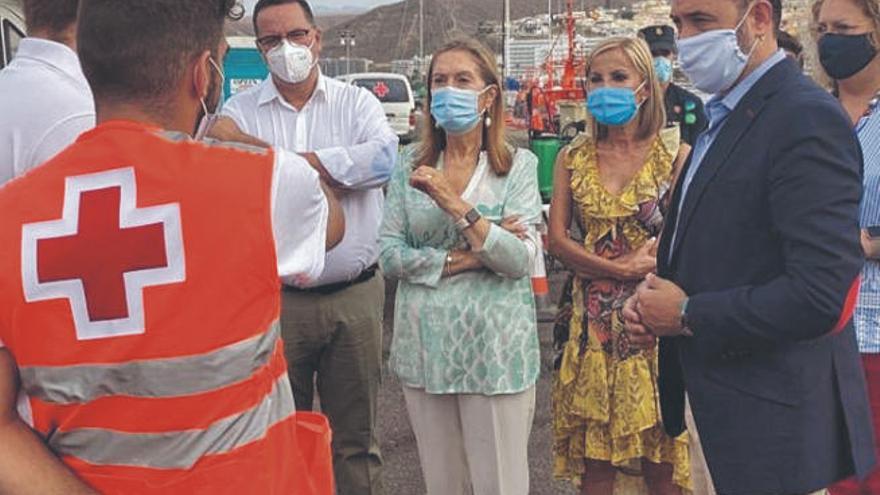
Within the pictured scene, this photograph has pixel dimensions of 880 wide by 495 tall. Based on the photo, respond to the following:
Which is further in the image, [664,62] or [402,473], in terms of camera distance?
[664,62]

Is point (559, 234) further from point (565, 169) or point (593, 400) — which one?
point (593, 400)

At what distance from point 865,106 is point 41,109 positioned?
274cm

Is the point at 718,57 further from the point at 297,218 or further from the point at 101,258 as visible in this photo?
the point at 101,258

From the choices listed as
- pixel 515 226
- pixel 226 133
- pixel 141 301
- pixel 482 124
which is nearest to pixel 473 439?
pixel 515 226

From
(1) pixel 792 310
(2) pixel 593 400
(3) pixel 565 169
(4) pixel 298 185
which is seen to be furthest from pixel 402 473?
(4) pixel 298 185

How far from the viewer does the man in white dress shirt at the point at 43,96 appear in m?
2.19

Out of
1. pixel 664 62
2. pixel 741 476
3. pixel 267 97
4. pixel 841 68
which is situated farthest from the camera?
pixel 664 62

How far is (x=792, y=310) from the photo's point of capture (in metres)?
1.97

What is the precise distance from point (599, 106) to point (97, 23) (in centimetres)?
226

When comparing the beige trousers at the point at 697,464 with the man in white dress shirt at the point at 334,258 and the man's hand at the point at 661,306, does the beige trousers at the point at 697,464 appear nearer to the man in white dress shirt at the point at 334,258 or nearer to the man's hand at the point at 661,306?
the man's hand at the point at 661,306

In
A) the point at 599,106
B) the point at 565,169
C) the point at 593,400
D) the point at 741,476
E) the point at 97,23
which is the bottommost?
the point at 593,400

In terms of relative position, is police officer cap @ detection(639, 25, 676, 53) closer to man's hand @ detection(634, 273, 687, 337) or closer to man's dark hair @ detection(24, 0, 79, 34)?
man's hand @ detection(634, 273, 687, 337)

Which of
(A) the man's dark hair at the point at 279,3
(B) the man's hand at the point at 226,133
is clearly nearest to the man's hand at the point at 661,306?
(B) the man's hand at the point at 226,133

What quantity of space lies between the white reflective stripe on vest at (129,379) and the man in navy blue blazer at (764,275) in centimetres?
119
